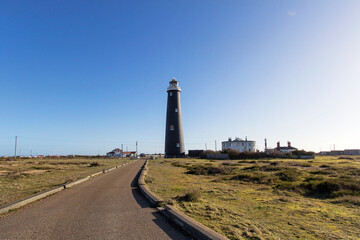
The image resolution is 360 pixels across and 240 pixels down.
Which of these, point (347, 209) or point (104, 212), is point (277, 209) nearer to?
point (347, 209)

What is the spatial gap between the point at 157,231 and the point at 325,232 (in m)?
4.24

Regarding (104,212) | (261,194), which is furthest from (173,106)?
(104,212)

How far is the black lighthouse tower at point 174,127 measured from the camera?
171 ft

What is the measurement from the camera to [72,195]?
32.4 feet

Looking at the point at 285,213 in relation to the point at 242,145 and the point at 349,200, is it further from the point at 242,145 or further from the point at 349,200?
the point at 242,145

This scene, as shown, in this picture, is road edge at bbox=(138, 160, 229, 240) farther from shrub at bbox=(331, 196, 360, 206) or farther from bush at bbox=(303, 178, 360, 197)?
bush at bbox=(303, 178, 360, 197)

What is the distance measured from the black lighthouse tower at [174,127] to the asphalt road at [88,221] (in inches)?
1713

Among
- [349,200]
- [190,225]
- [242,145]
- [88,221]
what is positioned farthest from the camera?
[242,145]

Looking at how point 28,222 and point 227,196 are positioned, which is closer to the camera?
point 28,222

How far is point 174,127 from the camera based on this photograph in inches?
2040

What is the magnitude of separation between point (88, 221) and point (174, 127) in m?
45.9

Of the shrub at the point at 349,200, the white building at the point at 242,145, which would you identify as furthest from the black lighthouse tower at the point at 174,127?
the shrub at the point at 349,200

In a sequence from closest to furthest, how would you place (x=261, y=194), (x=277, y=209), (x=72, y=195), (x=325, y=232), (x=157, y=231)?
(x=157, y=231)
(x=325, y=232)
(x=277, y=209)
(x=72, y=195)
(x=261, y=194)

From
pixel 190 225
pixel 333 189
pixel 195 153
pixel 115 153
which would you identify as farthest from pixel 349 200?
pixel 115 153
